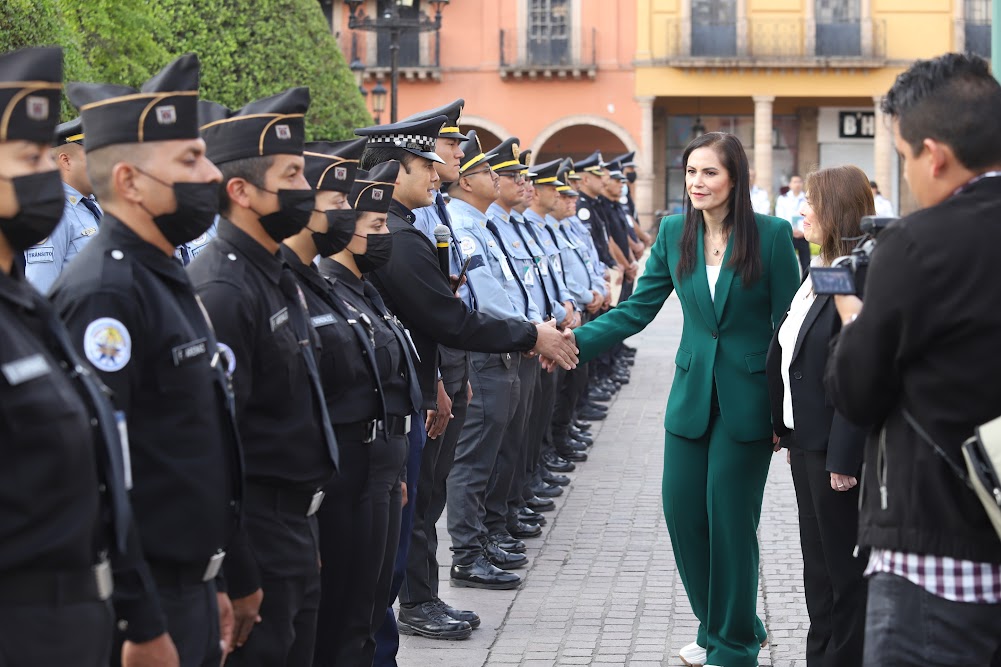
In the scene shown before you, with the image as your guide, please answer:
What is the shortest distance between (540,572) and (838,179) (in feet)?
10.9

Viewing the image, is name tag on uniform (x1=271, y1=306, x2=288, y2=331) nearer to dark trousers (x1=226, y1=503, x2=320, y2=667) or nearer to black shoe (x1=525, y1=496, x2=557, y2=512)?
dark trousers (x1=226, y1=503, x2=320, y2=667)

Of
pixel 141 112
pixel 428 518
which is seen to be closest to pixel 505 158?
pixel 428 518

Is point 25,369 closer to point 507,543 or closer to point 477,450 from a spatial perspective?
point 477,450

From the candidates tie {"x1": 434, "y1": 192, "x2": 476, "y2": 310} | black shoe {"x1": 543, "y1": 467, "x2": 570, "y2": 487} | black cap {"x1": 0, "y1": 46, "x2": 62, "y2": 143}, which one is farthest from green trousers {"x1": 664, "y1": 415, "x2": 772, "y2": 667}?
black shoe {"x1": 543, "y1": 467, "x2": 570, "y2": 487}

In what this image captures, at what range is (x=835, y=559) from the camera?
5.19m

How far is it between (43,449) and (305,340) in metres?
1.46

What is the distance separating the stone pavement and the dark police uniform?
9.50 feet

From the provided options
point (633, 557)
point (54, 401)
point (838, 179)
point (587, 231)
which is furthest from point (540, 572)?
point (587, 231)

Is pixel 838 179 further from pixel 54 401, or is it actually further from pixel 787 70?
pixel 787 70

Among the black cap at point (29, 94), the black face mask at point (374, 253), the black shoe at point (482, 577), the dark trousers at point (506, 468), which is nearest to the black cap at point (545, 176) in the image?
the dark trousers at point (506, 468)

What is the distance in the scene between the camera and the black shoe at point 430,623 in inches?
262

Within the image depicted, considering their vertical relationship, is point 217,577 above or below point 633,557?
above

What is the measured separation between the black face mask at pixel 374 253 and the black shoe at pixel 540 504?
4.38 metres

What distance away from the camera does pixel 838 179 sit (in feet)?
18.0
